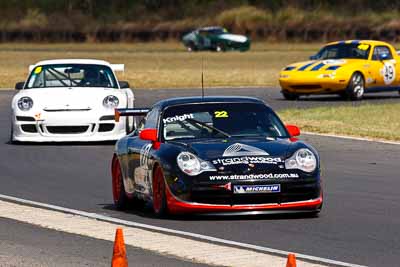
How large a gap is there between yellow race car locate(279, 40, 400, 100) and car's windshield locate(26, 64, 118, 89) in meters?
9.31

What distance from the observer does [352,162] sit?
17297mm

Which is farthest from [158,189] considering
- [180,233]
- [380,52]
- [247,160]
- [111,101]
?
[380,52]

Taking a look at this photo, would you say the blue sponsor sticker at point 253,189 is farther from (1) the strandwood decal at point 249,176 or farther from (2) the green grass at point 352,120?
(2) the green grass at point 352,120

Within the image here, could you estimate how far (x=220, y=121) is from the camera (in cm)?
1217

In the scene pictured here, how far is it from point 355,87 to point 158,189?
62.1 feet

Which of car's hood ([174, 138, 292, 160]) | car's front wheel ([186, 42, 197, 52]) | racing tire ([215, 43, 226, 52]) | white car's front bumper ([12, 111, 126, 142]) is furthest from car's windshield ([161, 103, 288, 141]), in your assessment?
racing tire ([215, 43, 226, 52])

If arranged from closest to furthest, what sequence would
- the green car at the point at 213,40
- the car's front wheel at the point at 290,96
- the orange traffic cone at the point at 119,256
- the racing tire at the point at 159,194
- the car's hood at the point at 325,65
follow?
1. the orange traffic cone at the point at 119,256
2. the racing tire at the point at 159,194
3. the car's hood at the point at 325,65
4. the car's front wheel at the point at 290,96
5. the green car at the point at 213,40

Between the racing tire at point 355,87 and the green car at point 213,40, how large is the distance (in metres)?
35.0

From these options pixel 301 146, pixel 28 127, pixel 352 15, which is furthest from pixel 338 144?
pixel 352 15

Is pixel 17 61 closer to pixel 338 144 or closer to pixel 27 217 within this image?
pixel 338 144

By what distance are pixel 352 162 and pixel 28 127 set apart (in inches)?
221

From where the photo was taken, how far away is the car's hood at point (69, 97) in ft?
66.1

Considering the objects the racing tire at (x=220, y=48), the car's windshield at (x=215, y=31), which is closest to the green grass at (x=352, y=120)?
the racing tire at (x=220, y=48)

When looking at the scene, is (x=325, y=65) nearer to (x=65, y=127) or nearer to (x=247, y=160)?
(x=65, y=127)
